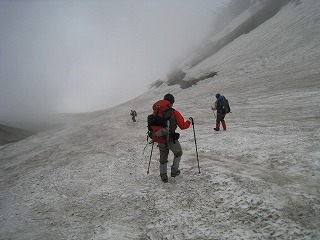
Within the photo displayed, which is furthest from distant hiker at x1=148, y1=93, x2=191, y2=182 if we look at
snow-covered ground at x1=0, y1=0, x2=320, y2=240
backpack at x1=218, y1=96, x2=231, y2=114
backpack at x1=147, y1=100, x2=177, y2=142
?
backpack at x1=218, y1=96, x2=231, y2=114

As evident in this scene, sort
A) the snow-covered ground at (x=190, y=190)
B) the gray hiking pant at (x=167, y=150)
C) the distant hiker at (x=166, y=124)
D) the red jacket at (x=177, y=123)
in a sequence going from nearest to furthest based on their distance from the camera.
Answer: the snow-covered ground at (x=190, y=190) → the distant hiker at (x=166, y=124) → the red jacket at (x=177, y=123) → the gray hiking pant at (x=167, y=150)

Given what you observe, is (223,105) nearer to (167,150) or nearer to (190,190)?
(167,150)

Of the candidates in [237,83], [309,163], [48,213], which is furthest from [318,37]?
[48,213]

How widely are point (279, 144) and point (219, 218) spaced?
594 cm

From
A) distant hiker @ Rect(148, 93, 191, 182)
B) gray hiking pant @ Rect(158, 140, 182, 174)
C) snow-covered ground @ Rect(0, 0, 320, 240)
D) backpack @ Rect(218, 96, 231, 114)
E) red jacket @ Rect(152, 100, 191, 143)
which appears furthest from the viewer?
backpack @ Rect(218, 96, 231, 114)

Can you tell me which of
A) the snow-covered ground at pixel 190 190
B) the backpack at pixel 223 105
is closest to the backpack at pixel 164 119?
the snow-covered ground at pixel 190 190

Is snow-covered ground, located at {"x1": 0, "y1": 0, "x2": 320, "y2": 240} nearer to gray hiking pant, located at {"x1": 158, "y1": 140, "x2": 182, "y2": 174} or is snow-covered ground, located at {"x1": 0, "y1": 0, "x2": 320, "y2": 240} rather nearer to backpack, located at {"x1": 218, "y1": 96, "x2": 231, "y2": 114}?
gray hiking pant, located at {"x1": 158, "y1": 140, "x2": 182, "y2": 174}

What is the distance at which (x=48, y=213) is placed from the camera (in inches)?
294

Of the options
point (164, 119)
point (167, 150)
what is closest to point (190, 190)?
point (167, 150)

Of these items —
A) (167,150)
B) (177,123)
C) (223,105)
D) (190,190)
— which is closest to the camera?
(190,190)

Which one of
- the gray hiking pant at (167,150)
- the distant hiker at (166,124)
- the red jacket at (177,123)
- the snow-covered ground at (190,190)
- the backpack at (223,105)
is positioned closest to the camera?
the snow-covered ground at (190,190)

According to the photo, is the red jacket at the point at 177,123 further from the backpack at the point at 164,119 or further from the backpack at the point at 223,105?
the backpack at the point at 223,105

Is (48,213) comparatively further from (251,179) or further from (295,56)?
(295,56)

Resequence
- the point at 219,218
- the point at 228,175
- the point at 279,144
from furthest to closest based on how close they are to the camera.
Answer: the point at 279,144, the point at 228,175, the point at 219,218
